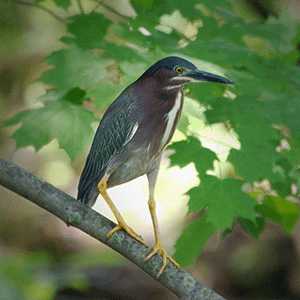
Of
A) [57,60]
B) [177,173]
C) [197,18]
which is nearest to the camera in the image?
[57,60]

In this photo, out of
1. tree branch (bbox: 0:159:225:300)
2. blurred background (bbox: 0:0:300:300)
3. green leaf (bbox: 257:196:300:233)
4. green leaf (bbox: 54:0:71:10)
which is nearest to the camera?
tree branch (bbox: 0:159:225:300)

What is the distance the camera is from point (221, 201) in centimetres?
278

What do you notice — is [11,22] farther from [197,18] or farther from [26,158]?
[197,18]

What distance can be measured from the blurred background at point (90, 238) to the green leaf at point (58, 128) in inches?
123

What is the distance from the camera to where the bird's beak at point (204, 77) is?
2.60 m

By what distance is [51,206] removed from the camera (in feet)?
8.42

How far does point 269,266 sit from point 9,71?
233cm

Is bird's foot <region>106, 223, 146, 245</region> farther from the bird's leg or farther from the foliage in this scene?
the foliage

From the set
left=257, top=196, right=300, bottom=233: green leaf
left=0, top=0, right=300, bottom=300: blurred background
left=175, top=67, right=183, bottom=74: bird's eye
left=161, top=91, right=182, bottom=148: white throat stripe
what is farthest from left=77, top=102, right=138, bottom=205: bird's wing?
left=0, top=0, right=300, bottom=300: blurred background

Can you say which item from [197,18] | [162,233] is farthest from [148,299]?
[197,18]

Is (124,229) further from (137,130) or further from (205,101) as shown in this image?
(205,101)

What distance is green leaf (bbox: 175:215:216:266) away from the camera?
121 inches

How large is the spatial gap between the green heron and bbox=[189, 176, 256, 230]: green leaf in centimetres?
18

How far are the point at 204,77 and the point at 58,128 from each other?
1.84ft
